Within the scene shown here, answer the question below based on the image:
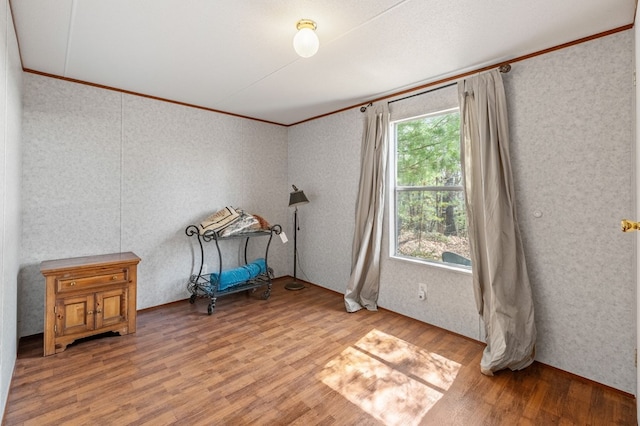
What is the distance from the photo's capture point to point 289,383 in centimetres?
207

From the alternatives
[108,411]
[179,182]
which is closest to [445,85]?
[179,182]

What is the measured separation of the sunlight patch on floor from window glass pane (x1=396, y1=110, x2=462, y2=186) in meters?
1.65

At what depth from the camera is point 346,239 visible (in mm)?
3871

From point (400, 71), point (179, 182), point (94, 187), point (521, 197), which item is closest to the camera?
point (521, 197)

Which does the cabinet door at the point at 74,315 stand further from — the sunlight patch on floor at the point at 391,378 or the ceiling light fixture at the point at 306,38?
the ceiling light fixture at the point at 306,38

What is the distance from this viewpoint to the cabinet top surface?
247 centimetres

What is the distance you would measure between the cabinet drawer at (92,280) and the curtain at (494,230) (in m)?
3.21

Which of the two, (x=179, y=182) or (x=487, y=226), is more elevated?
(x=179, y=182)

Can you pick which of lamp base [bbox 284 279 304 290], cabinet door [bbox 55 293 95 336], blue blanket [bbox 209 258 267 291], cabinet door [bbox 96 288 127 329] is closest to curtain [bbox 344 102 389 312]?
lamp base [bbox 284 279 304 290]

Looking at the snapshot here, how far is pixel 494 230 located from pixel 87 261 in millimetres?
3610

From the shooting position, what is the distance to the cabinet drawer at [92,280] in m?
2.48

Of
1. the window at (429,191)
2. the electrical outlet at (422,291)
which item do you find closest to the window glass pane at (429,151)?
the window at (429,191)

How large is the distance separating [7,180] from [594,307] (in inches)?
155

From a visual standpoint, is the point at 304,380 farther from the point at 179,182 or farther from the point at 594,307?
the point at 179,182
